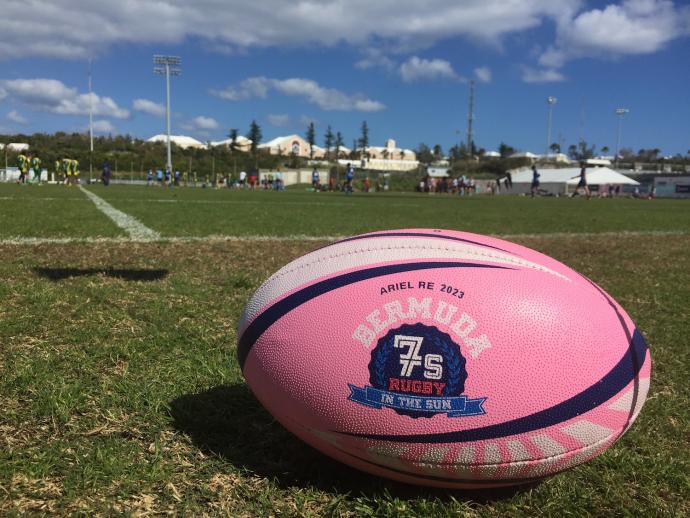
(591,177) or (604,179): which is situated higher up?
(591,177)

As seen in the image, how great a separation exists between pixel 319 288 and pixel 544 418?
34.4 inches

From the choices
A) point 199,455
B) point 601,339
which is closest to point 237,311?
point 199,455

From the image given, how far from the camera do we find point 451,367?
175 centimetres

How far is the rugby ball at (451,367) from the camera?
5.84 feet

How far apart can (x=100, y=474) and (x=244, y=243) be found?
5611 mm

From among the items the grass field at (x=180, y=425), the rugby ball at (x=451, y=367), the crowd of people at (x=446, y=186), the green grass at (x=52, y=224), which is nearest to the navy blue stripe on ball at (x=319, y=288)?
the rugby ball at (x=451, y=367)

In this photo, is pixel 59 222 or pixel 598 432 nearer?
pixel 598 432

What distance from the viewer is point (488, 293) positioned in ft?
6.14

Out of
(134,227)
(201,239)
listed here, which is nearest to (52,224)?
(134,227)

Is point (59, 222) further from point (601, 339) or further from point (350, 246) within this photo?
point (601, 339)

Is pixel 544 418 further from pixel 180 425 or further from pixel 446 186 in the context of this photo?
pixel 446 186

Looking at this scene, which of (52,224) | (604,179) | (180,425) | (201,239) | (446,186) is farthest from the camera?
(604,179)

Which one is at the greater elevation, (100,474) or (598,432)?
(598,432)

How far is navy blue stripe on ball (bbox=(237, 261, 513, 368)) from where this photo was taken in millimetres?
1957
